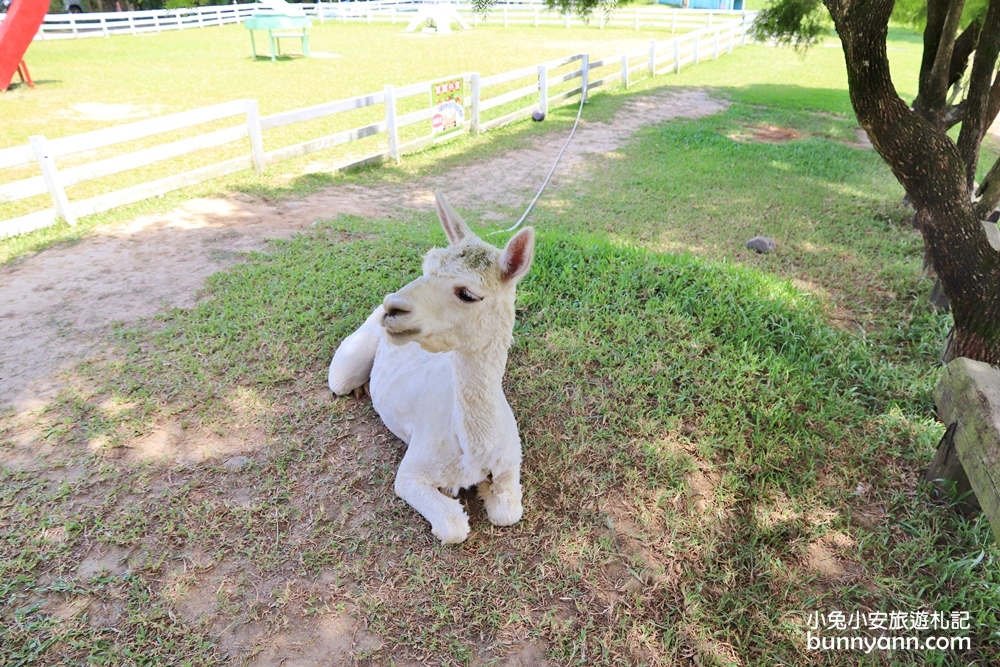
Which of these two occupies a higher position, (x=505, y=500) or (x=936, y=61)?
(x=936, y=61)

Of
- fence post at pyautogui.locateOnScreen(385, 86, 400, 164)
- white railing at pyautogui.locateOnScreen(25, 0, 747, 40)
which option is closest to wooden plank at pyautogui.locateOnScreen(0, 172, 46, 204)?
fence post at pyautogui.locateOnScreen(385, 86, 400, 164)

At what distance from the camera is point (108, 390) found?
4000 millimetres

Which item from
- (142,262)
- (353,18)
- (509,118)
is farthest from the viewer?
(353,18)

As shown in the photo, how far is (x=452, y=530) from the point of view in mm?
2980

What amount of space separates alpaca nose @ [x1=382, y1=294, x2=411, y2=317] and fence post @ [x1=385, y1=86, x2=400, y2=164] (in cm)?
882

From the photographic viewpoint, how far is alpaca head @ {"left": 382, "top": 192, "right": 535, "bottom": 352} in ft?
7.66

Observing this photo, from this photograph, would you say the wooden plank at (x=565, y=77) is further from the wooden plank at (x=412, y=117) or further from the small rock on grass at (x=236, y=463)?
the small rock on grass at (x=236, y=463)

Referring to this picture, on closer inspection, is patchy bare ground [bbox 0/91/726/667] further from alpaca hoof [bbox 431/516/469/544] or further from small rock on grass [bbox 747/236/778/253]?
small rock on grass [bbox 747/236/778/253]

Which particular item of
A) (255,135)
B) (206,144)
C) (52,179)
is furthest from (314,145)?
(52,179)

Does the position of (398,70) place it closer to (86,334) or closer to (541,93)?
(541,93)

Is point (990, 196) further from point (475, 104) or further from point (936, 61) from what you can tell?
point (475, 104)

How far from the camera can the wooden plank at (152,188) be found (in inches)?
286

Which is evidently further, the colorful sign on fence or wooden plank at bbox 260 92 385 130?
the colorful sign on fence

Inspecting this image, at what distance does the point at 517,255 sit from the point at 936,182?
3330 mm
